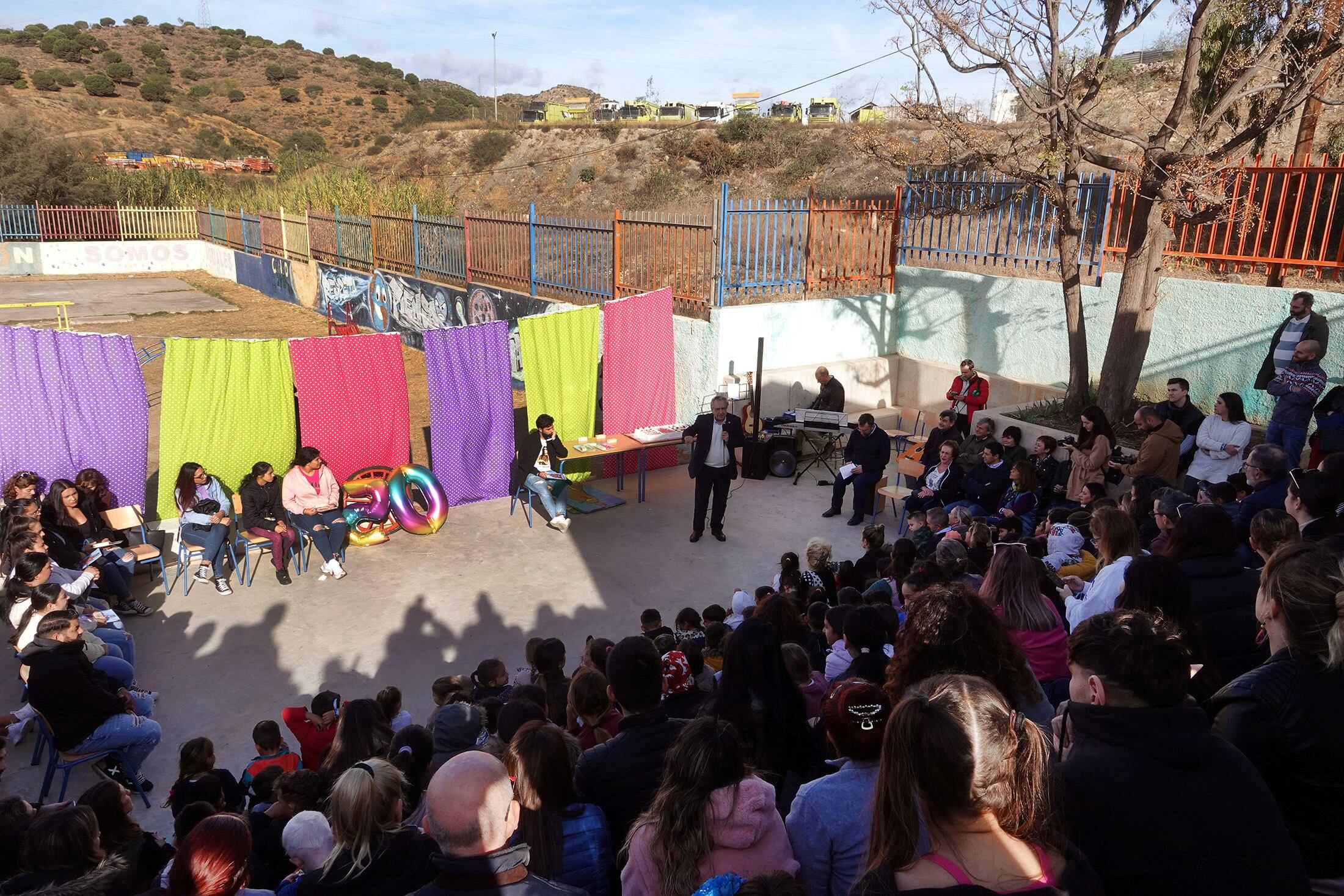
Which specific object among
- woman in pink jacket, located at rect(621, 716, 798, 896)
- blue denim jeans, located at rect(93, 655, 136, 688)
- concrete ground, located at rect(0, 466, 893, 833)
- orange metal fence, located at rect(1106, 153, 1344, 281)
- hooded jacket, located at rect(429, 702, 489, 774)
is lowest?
concrete ground, located at rect(0, 466, 893, 833)

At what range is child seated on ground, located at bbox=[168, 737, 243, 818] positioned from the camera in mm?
3926

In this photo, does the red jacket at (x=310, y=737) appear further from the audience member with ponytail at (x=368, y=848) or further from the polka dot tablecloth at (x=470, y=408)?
the polka dot tablecloth at (x=470, y=408)

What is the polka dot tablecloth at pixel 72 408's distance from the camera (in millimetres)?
7555

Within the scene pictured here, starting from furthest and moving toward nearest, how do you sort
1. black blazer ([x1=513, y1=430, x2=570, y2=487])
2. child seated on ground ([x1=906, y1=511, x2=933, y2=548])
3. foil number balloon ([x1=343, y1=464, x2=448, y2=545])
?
black blazer ([x1=513, y1=430, x2=570, y2=487]), foil number balloon ([x1=343, y1=464, x2=448, y2=545]), child seated on ground ([x1=906, y1=511, x2=933, y2=548])

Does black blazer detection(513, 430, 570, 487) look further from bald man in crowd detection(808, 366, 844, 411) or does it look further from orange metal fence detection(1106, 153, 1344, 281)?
orange metal fence detection(1106, 153, 1344, 281)

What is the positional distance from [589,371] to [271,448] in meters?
3.75

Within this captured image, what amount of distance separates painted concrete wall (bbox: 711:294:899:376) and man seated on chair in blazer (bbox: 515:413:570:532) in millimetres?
3169

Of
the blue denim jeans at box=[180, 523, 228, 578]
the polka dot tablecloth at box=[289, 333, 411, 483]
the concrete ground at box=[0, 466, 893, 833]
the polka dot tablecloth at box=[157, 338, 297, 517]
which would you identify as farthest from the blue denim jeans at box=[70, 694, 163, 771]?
the polka dot tablecloth at box=[289, 333, 411, 483]

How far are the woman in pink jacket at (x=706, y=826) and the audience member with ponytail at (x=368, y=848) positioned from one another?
2.40ft

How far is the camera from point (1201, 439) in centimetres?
792

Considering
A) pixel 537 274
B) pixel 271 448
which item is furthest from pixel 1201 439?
pixel 537 274

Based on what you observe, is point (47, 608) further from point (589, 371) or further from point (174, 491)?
point (589, 371)

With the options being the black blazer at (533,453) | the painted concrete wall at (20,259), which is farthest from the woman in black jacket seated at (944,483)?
the painted concrete wall at (20,259)

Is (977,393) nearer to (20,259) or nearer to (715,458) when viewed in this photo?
(715,458)
